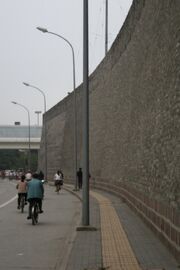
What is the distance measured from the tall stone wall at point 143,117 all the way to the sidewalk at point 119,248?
333 millimetres

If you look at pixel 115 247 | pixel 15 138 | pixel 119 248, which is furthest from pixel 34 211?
pixel 15 138

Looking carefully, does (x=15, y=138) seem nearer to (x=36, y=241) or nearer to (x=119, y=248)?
(x=36, y=241)

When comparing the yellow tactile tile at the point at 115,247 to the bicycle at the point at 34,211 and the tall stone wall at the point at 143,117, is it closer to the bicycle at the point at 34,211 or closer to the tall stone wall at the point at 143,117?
the tall stone wall at the point at 143,117

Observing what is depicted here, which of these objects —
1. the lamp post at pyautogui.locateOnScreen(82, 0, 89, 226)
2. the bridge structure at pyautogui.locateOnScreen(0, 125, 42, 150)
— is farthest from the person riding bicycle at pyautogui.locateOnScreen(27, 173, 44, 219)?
the bridge structure at pyautogui.locateOnScreen(0, 125, 42, 150)

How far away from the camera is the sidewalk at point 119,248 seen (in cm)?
1080

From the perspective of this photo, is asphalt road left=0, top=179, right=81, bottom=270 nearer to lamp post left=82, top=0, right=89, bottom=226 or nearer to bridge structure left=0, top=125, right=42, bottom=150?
lamp post left=82, top=0, right=89, bottom=226

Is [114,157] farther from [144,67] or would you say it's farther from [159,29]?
[159,29]

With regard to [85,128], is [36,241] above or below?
below

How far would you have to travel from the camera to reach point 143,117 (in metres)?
21.1

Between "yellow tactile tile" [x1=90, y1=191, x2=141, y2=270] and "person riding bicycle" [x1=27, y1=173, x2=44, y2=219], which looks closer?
"yellow tactile tile" [x1=90, y1=191, x2=141, y2=270]

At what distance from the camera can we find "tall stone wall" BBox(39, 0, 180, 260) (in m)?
13.4

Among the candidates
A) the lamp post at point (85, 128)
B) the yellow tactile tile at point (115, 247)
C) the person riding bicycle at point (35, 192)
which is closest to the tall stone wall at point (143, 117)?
the yellow tactile tile at point (115, 247)

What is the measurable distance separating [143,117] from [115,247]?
855cm

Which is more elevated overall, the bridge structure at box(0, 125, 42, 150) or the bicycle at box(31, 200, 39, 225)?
the bridge structure at box(0, 125, 42, 150)
